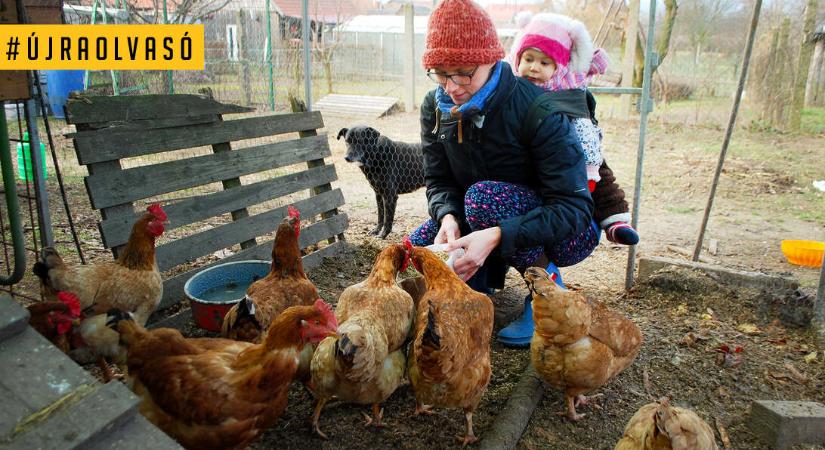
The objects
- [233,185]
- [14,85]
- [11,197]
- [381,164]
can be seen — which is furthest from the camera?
[381,164]

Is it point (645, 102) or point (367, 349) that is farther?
point (645, 102)

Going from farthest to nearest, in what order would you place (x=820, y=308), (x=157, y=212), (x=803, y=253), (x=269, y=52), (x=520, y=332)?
(x=269, y=52) → (x=803, y=253) → (x=820, y=308) → (x=520, y=332) → (x=157, y=212)

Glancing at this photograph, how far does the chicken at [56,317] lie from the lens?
2260mm

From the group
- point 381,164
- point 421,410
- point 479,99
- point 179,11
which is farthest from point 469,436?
point 179,11

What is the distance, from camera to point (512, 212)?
2.57 m

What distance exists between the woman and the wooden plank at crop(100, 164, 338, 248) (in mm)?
1484

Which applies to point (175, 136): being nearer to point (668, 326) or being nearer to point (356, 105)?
point (668, 326)

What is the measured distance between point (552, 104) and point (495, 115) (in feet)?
0.85

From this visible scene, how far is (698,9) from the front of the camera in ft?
39.1

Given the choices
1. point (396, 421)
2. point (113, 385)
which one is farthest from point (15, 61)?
point (396, 421)

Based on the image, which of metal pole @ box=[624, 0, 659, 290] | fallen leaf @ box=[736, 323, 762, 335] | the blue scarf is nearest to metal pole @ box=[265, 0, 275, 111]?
metal pole @ box=[624, 0, 659, 290]

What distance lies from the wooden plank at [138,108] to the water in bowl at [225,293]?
1061 millimetres

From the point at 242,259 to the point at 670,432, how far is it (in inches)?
109

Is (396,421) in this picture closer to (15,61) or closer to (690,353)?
(690,353)
